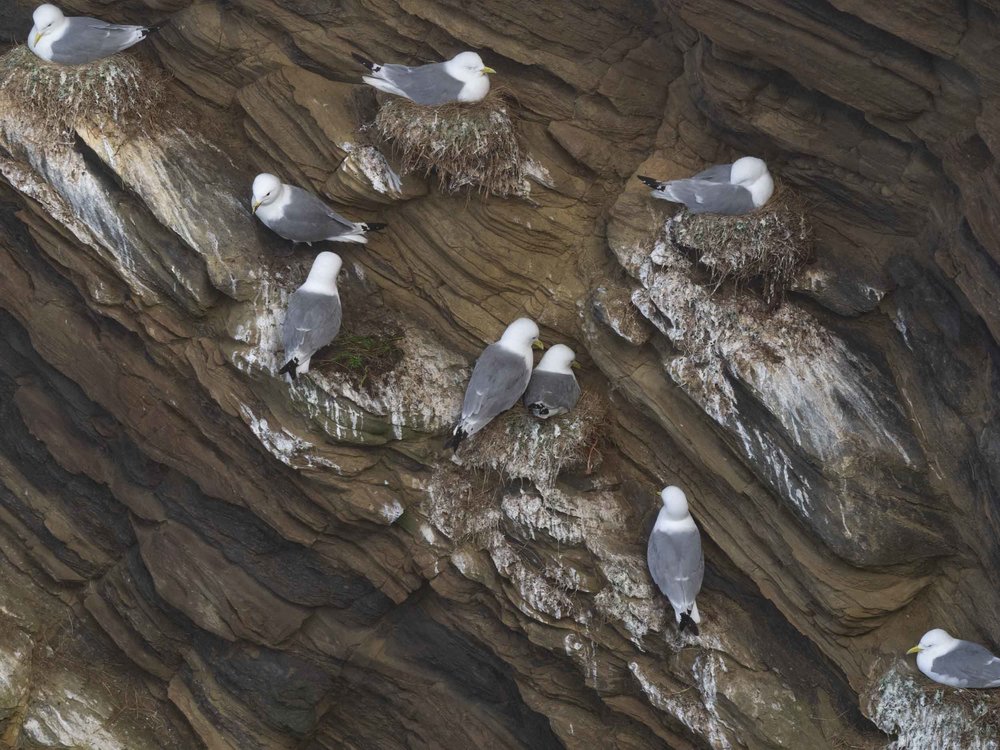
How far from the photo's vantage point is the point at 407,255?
26.9 ft

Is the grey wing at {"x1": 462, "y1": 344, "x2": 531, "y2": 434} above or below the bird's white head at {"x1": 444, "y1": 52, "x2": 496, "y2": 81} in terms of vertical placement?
Answer: below

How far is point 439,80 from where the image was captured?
7797 millimetres

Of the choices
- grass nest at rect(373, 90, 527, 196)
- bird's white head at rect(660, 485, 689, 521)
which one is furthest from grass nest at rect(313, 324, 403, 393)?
bird's white head at rect(660, 485, 689, 521)

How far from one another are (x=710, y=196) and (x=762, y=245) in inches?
18.9

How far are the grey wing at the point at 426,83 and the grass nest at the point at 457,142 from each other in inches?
2.7

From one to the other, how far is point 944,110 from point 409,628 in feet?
16.6

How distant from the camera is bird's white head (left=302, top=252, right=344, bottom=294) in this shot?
7.62 m

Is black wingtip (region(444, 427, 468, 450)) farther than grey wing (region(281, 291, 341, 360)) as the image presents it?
Yes

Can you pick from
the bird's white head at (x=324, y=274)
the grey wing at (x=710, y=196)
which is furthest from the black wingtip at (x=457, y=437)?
the grey wing at (x=710, y=196)

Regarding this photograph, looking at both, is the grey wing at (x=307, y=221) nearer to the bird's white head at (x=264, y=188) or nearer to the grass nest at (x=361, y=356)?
the bird's white head at (x=264, y=188)

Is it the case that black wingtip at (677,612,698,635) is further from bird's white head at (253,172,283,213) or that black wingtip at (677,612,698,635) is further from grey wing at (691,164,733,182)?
bird's white head at (253,172,283,213)

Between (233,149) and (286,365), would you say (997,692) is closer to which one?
(286,365)

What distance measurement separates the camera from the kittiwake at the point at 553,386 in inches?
296

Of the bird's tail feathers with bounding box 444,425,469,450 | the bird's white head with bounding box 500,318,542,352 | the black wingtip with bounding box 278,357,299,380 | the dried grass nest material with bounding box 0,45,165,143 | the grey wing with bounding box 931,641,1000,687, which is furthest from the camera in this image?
the dried grass nest material with bounding box 0,45,165,143
